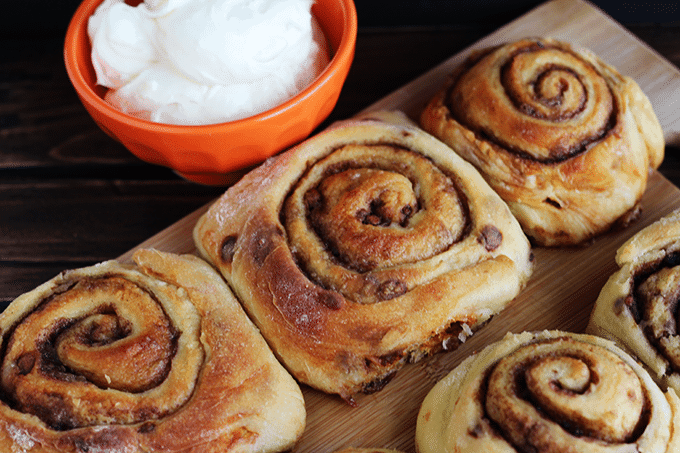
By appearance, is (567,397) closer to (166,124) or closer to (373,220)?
(373,220)

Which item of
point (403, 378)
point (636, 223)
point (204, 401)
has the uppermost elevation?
point (636, 223)

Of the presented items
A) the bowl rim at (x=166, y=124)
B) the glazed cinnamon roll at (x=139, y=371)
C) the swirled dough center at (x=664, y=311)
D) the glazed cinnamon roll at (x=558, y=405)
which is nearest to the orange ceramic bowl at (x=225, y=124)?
the bowl rim at (x=166, y=124)

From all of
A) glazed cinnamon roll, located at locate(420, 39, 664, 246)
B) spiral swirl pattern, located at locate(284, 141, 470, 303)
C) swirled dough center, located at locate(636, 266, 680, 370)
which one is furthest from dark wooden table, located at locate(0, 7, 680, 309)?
swirled dough center, located at locate(636, 266, 680, 370)

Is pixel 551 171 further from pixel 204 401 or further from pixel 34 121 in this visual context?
pixel 34 121

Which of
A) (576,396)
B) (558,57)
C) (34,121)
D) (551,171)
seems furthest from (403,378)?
(34,121)

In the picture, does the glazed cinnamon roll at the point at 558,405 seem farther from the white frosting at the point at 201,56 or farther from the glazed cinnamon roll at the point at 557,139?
the white frosting at the point at 201,56

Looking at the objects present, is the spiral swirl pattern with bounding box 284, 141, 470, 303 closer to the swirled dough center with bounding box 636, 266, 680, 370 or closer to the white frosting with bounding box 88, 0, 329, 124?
the white frosting with bounding box 88, 0, 329, 124

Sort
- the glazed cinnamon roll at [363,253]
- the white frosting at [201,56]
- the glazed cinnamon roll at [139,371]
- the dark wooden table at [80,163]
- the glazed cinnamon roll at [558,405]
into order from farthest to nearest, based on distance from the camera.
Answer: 1. the dark wooden table at [80,163]
2. the white frosting at [201,56]
3. the glazed cinnamon roll at [363,253]
4. the glazed cinnamon roll at [139,371]
5. the glazed cinnamon roll at [558,405]
